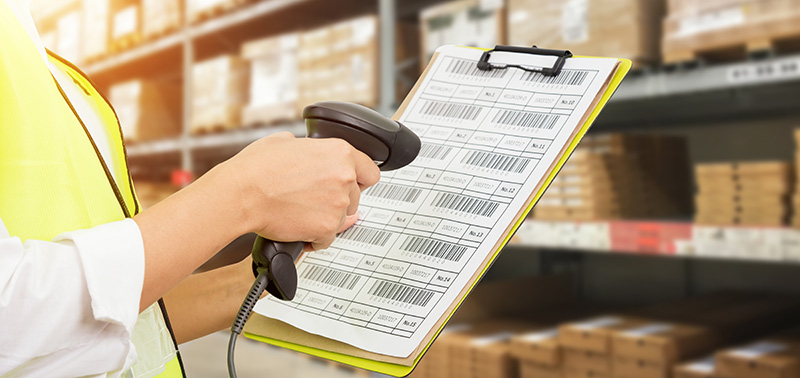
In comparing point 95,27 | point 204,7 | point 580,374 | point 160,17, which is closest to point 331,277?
point 580,374

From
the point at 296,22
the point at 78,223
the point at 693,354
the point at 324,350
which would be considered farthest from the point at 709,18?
the point at 296,22

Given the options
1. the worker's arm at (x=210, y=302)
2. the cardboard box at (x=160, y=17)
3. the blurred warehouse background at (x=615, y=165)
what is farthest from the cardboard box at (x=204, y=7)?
the worker's arm at (x=210, y=302)

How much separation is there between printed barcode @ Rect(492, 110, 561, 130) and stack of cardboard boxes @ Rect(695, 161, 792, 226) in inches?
40.4

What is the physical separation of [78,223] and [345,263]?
252 mm

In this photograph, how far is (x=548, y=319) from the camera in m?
2.20

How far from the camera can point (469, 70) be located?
0.72 meters

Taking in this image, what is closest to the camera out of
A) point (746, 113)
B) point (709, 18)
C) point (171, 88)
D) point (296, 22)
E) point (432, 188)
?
point (432, 188)

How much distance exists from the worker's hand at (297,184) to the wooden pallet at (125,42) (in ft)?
10.8

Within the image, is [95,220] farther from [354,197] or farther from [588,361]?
[588,361]

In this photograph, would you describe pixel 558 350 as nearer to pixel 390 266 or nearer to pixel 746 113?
pixel 746 113

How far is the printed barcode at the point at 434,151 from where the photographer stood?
2.23ft

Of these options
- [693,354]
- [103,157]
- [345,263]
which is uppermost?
[103,157]

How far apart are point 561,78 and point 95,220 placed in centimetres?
46

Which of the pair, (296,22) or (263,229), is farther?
(296,22)
